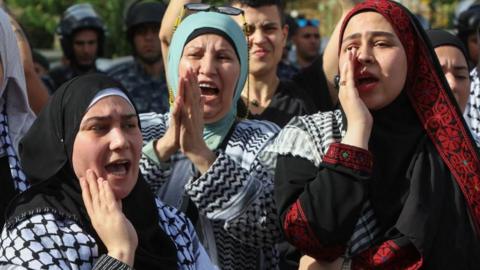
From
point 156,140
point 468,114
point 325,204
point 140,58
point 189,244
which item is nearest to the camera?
point 325,204

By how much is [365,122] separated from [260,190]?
511 mm

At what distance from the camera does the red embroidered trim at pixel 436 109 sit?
3.60 metres

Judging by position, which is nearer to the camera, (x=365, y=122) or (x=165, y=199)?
(x=365, y=122)

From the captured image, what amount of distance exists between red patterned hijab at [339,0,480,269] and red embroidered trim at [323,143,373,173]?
0.18m

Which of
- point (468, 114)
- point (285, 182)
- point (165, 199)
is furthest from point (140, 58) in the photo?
point (285, 182)

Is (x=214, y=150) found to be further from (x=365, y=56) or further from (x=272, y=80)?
(x=272, y=80)

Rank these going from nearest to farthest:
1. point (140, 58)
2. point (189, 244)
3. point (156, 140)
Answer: point (189, 244)
point (156, 140)
point (140, 58)

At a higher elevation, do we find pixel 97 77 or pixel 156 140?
pixel 97 77

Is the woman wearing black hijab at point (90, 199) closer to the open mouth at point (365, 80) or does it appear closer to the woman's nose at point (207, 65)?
the woman's nose at point (207, 65)

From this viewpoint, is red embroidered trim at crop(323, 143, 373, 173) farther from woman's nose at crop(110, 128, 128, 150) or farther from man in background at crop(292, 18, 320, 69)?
man in background at crop(292, 18, 320, 69)

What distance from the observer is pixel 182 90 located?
12.5 feet

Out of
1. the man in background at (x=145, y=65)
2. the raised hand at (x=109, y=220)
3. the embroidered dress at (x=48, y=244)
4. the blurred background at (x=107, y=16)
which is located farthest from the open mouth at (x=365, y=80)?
the blurred background at (x=107, y=16)

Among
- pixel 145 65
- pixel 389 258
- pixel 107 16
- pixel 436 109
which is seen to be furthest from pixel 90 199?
pixel 107 16

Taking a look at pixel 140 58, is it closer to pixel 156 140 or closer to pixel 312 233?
pixel 156 140
